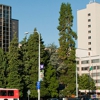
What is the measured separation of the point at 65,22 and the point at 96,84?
4996 centimetres

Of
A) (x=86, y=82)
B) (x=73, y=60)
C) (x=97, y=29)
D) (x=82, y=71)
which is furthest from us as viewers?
(x=97, y=29)

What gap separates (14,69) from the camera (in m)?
57.8

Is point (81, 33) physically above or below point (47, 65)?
above

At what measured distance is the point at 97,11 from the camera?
129125mm

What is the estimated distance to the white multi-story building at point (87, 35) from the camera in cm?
12162

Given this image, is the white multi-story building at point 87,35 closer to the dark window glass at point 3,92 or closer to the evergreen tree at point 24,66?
the evergreen tree at point 24,66

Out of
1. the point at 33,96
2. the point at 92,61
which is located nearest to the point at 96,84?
the point at 92,61

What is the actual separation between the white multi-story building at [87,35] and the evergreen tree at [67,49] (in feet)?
172

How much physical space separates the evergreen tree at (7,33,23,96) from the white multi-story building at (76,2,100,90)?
Result: 62471mm

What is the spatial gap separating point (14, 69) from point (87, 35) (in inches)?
3037

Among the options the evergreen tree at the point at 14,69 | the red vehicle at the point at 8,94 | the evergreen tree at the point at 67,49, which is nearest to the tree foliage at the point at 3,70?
the evergreen tree at the point at 14,69

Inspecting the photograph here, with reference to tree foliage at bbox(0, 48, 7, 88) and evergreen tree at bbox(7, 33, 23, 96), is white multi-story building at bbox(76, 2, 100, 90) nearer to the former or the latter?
evergreen tree at bbox(7, 33, 23, 96)

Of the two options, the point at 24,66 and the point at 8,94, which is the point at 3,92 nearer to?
the point at 8,94

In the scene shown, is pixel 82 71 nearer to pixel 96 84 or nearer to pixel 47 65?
pixel 96 84
